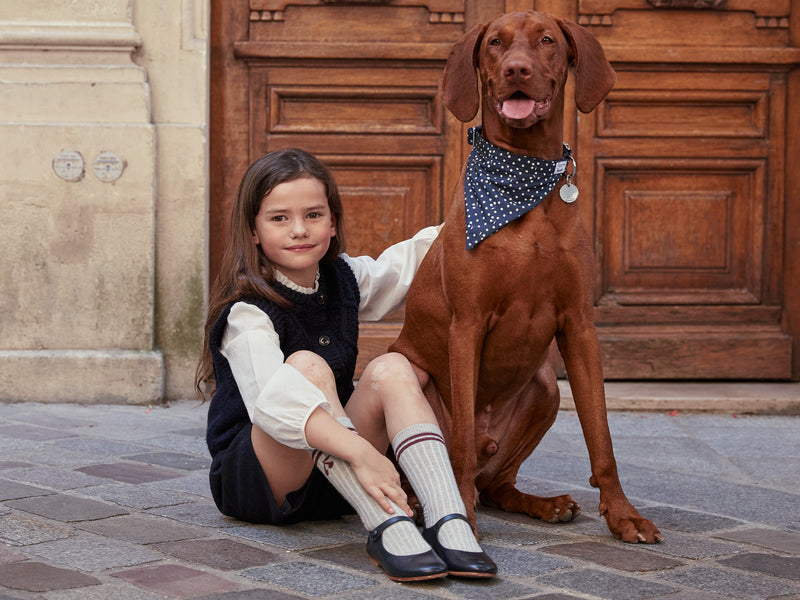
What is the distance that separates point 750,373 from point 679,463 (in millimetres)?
1412

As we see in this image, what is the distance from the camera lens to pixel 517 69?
2764 millimetres

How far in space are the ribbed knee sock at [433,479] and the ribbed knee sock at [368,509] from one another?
2.9 inches

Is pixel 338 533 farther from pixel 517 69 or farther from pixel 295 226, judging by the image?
pixel 517 69

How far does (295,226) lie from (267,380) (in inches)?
18.3

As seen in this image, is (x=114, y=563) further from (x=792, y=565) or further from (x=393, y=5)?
(x=393, y=5)

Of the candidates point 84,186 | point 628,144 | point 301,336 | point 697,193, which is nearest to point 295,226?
point 301,336

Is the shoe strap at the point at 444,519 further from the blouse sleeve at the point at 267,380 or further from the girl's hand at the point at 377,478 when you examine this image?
the blouse sleeve at the point at 267,380

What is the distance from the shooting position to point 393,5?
509 centimetres

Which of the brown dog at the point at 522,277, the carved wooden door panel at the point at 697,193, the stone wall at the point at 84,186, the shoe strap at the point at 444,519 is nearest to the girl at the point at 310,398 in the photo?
the shoe strap at the point at 444,519

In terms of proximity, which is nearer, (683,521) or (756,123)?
(683,521)

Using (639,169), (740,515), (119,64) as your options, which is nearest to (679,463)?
(740,515)

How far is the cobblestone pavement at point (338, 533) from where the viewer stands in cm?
240

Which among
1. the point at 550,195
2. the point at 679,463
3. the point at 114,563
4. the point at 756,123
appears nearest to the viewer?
the point at 114,563

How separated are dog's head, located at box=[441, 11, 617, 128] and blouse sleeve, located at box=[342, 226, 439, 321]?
0.49 metres
